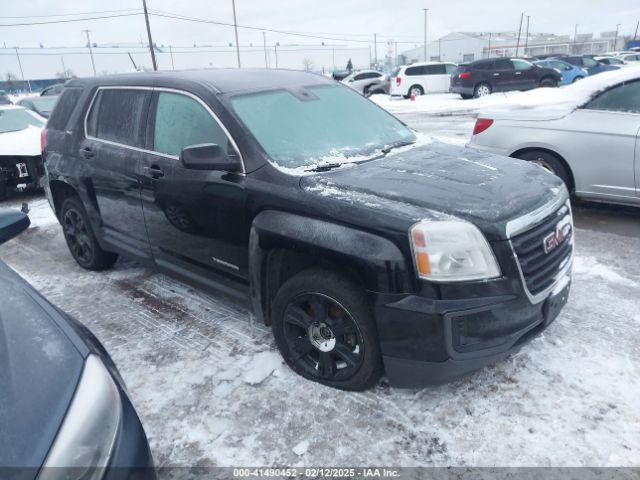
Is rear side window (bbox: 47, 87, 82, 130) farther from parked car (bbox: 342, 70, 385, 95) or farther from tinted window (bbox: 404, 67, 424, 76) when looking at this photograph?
parked car (bbox: 342, 70, 385, 95)

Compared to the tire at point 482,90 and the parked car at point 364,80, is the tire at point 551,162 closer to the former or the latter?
the tire at point 482,90

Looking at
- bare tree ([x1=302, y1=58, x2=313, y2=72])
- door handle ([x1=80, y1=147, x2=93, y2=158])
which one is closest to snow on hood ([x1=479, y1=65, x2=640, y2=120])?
door handle ([x1=80, y1=147, x2=93, y2=158])

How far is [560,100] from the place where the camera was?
561 cm

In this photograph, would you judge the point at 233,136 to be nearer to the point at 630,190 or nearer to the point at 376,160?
the point at 376,160

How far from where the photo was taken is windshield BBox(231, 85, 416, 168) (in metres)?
3.03

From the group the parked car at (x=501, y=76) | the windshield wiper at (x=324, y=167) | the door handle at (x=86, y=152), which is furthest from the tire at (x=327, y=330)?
the parked car at (x=501, y=76)

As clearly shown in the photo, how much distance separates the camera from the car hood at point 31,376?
143cm

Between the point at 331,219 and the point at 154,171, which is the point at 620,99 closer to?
the point at 331,219

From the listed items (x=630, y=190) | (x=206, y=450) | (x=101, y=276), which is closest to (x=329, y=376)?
(x=206, y=450)

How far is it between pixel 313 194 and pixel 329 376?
42.1 inches

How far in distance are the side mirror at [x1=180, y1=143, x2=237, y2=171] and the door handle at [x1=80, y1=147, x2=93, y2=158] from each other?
1723 millimetres

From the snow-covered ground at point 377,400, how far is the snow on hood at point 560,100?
7.52 ft

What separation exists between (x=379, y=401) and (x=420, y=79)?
23.4 metres

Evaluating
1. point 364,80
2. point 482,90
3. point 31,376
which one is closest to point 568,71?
point 482,90
